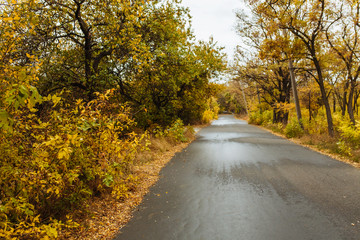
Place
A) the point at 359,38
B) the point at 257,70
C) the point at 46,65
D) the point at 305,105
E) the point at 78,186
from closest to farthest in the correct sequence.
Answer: the point at 78,186 → the point at 46,65 → the point at 359,38 → the point at 257,70 → the point at 305,105

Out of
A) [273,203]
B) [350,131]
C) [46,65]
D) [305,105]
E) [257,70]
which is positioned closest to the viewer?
[273,203]

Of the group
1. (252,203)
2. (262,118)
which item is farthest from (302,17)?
(262,118)

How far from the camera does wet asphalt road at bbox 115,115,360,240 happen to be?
3.53 metres

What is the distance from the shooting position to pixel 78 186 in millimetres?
3834

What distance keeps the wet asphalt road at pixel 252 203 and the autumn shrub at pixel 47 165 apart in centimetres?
108

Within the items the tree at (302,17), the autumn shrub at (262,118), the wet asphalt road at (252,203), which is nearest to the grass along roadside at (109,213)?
the wet asphalt road at (252,203)

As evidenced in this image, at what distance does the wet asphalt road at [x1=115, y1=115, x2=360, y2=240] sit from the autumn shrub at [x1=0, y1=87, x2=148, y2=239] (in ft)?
3.55

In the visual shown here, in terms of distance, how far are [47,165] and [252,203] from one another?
3692 mm

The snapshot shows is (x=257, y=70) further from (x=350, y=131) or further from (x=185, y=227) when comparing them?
(x=185, y=227)

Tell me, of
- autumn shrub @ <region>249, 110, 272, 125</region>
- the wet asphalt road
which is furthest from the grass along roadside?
autumn shrub @ <region>249, 110, 272, 125</region>

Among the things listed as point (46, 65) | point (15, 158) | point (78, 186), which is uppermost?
point (46, 65)

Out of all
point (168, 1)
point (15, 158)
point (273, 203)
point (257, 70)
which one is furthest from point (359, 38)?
point (15, 158)

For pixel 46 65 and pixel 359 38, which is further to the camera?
pixel 359 38

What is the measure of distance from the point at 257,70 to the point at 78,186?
1976 cm
